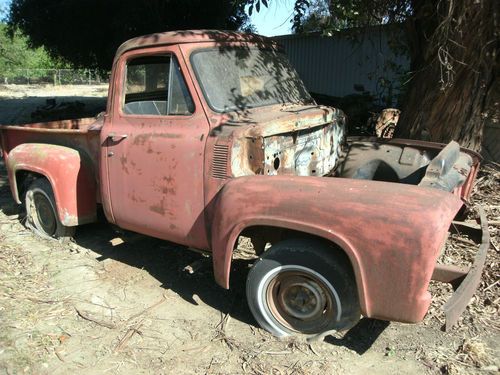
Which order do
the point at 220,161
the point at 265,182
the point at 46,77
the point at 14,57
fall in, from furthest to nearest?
the point at 46,77 < the point at 14,57 < the point at 220,161 < the point at 265,182

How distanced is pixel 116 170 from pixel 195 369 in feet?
5.91

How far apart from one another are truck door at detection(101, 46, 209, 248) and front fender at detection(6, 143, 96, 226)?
602 mm

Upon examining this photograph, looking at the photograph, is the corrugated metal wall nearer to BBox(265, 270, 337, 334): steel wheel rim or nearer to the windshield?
the windshield

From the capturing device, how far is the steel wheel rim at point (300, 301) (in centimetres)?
313

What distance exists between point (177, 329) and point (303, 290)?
1.02 metres

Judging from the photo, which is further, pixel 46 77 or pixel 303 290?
pixel 46 77

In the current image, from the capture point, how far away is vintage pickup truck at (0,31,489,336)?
2777 millimetres

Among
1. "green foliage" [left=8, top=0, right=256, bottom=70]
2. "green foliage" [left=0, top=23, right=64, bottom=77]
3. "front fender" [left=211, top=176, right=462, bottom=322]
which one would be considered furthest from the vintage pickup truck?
"green foliage" [left=0, top=23, right=64, bottom=77]

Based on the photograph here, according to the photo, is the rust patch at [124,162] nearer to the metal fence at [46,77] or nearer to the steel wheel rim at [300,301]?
the steel wheel rim at [300,301]

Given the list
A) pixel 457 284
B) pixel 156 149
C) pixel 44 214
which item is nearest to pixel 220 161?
pixel 156 149

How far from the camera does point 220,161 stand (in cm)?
340

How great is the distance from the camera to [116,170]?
405cm

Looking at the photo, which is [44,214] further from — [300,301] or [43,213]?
[300,301]

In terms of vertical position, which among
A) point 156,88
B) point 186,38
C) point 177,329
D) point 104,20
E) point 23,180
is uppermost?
point 104,20
